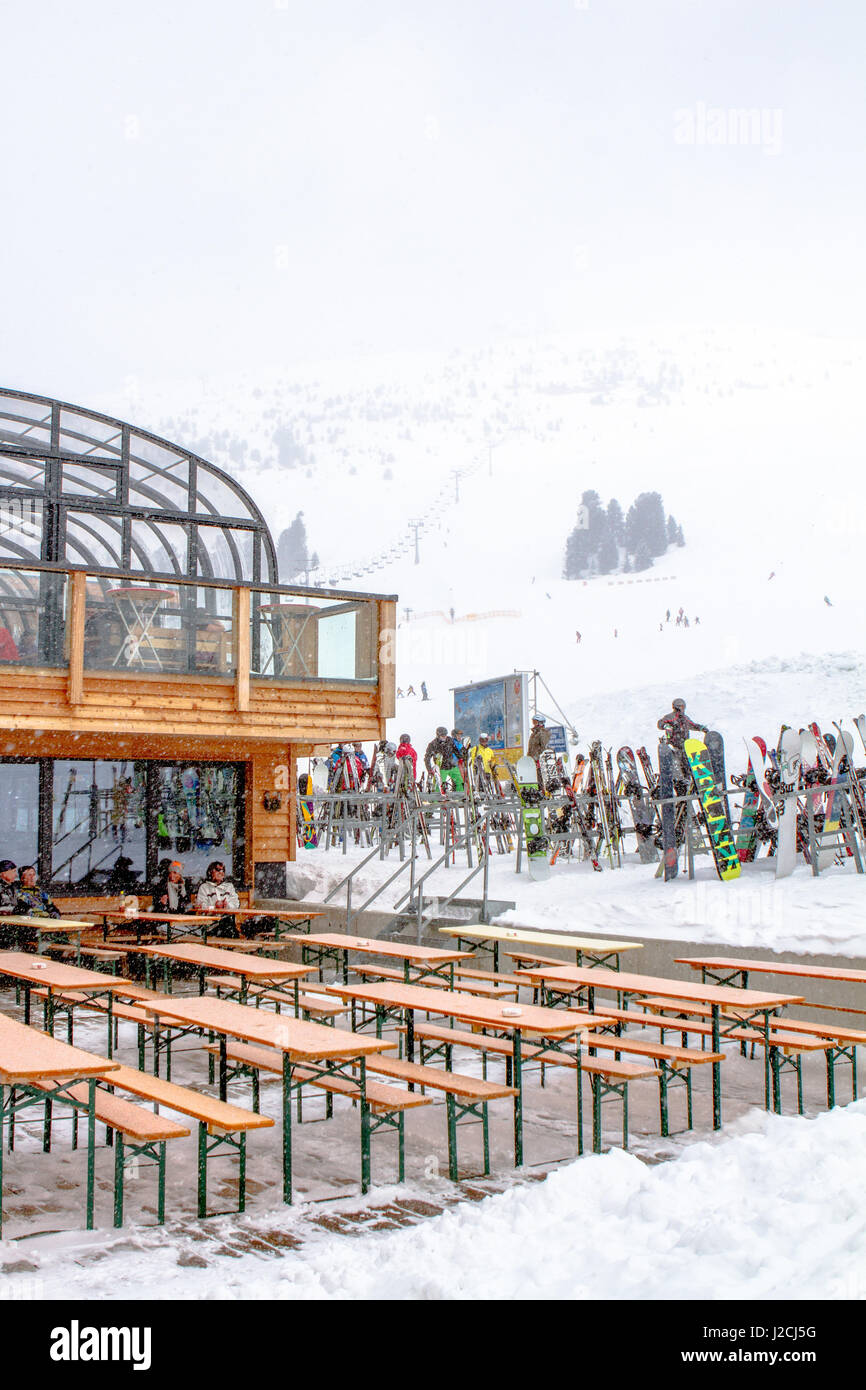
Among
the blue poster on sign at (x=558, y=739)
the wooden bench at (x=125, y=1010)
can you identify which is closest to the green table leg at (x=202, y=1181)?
the wooden bench at (x=125, y=1010)

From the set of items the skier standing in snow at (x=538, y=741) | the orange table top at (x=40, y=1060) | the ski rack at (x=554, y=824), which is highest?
the skier standing in snow at (x=538, y=741)

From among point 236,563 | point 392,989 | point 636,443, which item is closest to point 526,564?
point 636,443

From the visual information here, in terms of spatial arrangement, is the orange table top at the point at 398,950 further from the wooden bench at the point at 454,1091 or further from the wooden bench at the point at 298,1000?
the wooden bench at the point at 454,1091

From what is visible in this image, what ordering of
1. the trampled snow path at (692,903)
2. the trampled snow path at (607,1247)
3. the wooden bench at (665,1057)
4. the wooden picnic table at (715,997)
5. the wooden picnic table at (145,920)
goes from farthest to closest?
1. the wooden picnic table at (145,920)
2. the trampled snow path at (692,903)
3. the wooden picnic table at (715,997)
4. the wooden bench at (665,1057)
5. the trampled snow path at (607,1247)

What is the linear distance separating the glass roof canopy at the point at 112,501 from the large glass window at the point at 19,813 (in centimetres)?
284

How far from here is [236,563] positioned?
16484mm

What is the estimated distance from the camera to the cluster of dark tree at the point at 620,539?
123m

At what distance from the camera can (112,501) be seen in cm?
1550

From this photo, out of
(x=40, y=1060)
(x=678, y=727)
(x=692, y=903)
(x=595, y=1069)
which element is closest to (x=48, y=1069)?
(x=40, y=1060)

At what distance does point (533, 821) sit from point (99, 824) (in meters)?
5.54

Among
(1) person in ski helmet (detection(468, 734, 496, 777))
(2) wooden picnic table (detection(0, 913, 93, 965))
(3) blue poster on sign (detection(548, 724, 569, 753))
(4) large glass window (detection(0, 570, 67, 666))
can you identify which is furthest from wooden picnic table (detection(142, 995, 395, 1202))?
(3) blue poster on sign (detection(548, 724, 569, 753))

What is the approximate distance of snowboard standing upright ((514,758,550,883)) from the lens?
14.5 m

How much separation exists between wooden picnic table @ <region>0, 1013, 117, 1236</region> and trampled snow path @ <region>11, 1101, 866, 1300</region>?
50 centimetres
